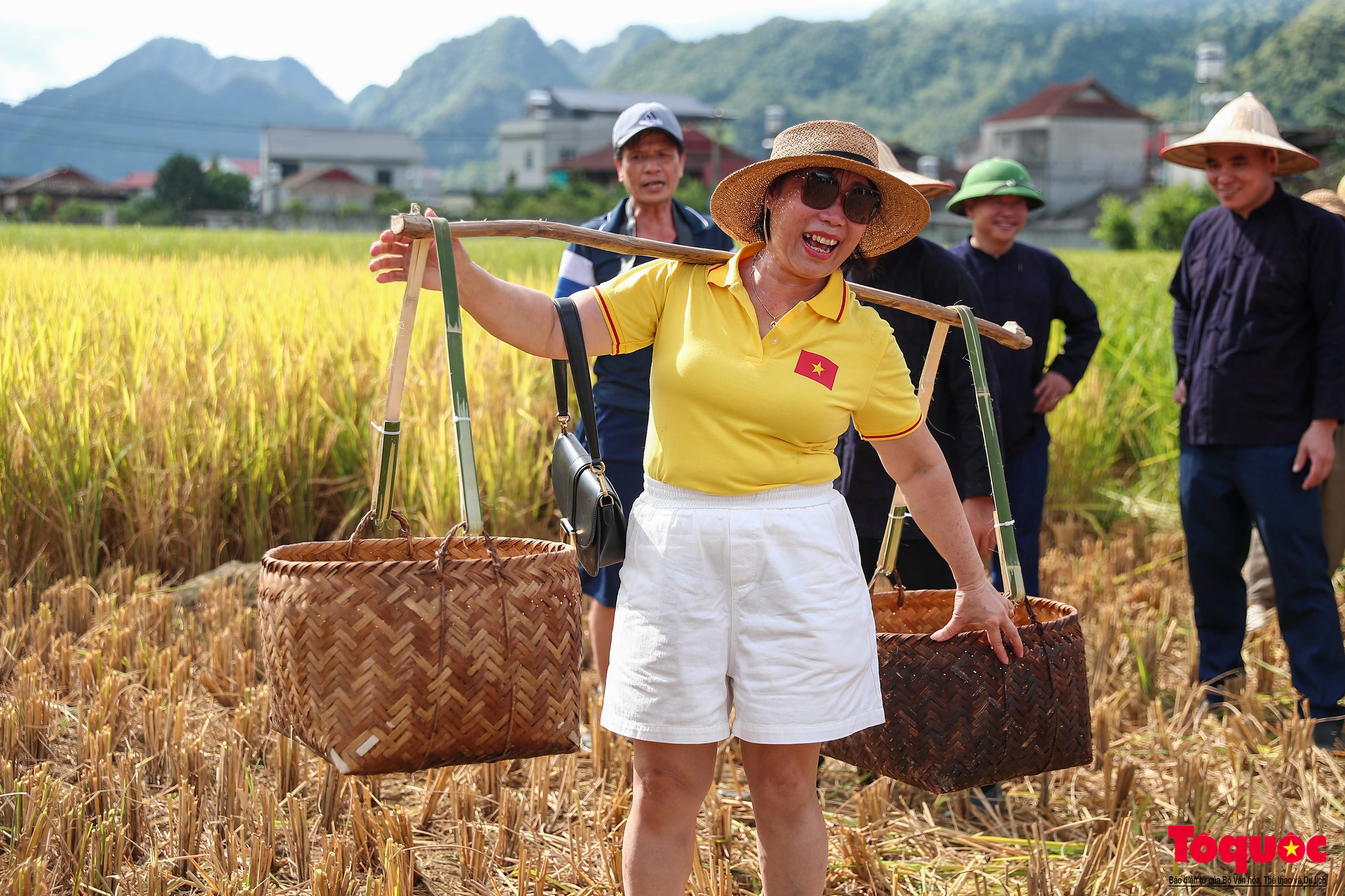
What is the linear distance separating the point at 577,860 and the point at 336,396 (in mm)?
3334

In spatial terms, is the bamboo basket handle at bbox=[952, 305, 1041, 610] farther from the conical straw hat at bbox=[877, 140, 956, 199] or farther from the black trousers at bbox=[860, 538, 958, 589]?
the black trousers at bbox=[860, 538, 958, 589]

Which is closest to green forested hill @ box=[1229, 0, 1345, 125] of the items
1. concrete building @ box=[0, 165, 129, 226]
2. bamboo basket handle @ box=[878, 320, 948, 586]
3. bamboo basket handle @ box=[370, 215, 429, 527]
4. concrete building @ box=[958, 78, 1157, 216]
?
concrete building @ box=[958, 78, 1157, 216]

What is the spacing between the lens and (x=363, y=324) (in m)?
6.33

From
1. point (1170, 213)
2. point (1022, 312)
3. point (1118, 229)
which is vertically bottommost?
point (1022, 312)

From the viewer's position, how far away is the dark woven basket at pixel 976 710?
95.3 inches

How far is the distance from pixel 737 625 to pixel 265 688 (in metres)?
2.07

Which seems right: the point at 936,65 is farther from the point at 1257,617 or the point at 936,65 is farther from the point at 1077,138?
the point at 1257,617

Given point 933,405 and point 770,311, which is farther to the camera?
point 933,405

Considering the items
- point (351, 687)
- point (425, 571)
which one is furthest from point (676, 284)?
point (351, 687)

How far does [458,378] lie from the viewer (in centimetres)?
196

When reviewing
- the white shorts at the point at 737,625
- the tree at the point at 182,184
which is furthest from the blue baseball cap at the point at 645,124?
the tree at the point at 182,184

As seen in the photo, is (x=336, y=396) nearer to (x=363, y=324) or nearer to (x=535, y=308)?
(x=363, y=324)

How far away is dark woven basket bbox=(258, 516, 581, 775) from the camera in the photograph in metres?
1.90

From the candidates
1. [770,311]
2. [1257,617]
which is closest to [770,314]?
[770,311]
